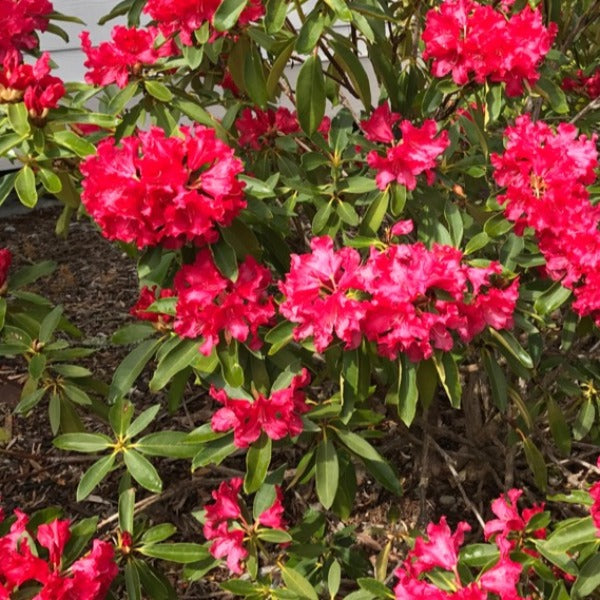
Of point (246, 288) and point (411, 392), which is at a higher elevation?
point (246, 288)

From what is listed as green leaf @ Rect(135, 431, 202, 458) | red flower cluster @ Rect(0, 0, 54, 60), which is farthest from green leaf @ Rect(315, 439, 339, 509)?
red flower cluster @ Rect(0, 0, 54, 60)

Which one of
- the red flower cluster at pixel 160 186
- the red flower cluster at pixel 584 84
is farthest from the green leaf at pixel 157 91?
the red flower cluster at pixel 584 84

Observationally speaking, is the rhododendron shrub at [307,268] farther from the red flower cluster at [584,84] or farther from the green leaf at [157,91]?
the red flower cluster at [584,84]

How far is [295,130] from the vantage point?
2.04m

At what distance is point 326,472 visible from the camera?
166cm

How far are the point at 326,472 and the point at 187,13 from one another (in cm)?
93

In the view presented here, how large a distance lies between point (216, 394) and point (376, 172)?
0.61 metres

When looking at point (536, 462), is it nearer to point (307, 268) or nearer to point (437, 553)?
point (437, 553)

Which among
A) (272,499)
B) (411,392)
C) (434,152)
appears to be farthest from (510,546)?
(434,152)

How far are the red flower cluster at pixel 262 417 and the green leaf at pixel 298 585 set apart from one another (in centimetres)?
30

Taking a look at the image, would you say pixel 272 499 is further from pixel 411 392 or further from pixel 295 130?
pixel 295 130

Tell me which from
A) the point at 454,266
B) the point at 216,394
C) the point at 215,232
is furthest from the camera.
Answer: the point at 216,394

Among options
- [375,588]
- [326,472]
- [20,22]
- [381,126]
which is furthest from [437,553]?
[20,22]

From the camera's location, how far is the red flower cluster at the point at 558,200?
152cm
